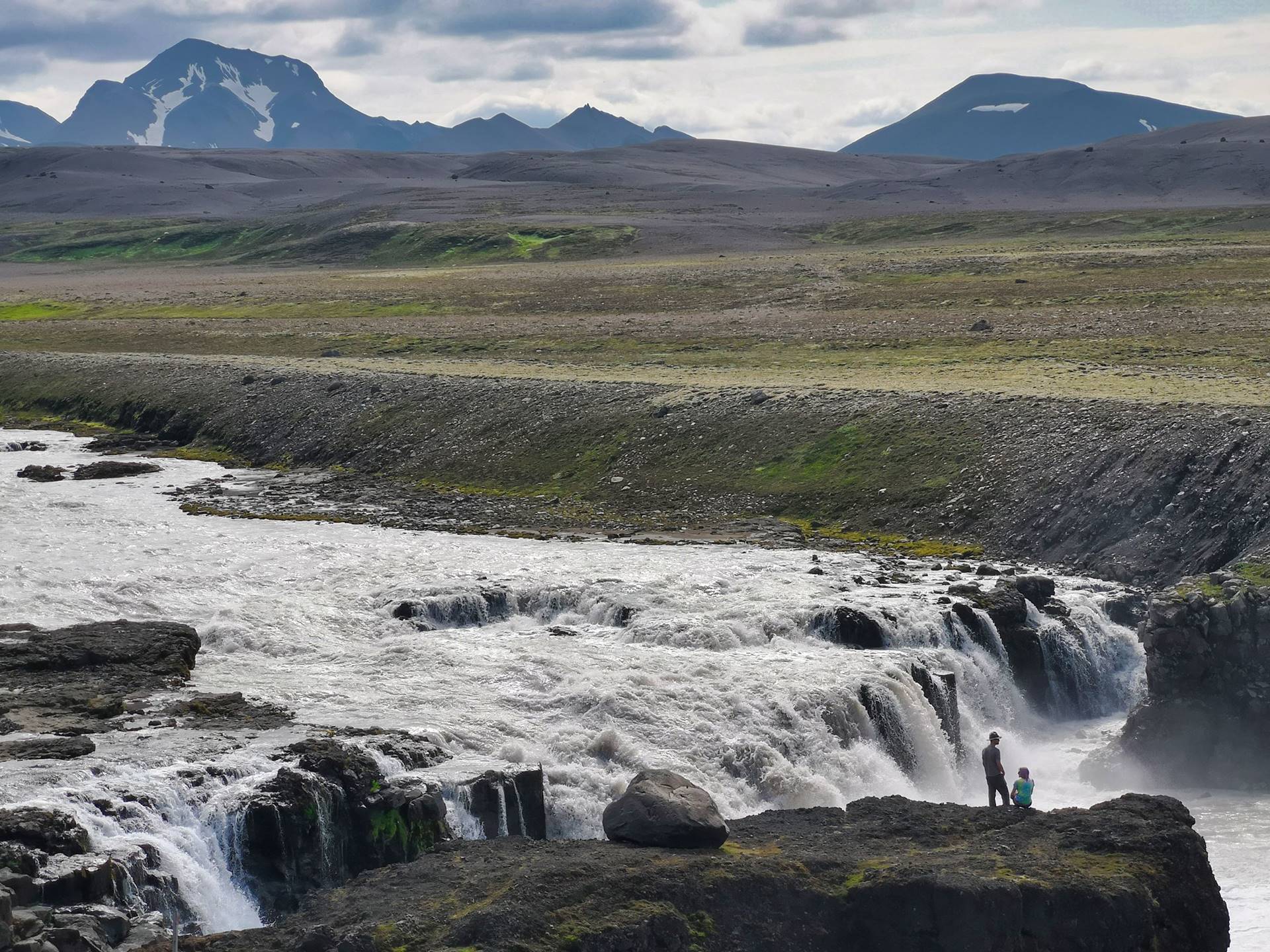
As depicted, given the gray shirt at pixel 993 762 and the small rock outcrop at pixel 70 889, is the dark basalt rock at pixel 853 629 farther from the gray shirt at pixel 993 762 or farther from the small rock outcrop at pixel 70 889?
the small rock outcrop at pixel 70 889

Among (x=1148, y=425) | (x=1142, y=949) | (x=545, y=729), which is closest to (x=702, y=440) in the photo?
(x=1148, y=425)

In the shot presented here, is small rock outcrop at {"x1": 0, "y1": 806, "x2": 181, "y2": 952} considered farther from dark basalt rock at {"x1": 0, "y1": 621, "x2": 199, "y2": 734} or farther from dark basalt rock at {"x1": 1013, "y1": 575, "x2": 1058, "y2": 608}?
dark basalt rock at {"x1": 1013, "y1": 575, "x2": 1058, "y2": 608}

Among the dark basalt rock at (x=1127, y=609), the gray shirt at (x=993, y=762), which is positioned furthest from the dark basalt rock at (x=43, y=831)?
the dark basalt rock at (x=1127, y=609)

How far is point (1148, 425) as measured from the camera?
5684 centimetres

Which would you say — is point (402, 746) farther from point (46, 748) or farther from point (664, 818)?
point (46, 748)

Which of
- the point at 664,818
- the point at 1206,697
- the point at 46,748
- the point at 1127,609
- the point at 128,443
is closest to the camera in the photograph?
the point at 664,818

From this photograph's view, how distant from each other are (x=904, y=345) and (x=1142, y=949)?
63.1m

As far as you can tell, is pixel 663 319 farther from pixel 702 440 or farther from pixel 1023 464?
pixel 1023 464

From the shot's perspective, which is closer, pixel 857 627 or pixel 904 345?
pixel 857 627

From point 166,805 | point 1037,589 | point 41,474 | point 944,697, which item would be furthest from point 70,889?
point 41,474

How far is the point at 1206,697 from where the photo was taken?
41.1 meters

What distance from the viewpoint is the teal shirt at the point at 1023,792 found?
107ft

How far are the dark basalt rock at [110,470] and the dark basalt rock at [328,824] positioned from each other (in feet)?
130

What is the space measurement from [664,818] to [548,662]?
12813mm
